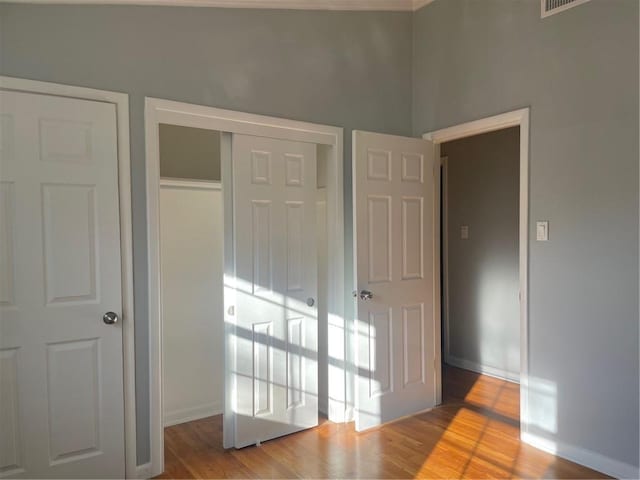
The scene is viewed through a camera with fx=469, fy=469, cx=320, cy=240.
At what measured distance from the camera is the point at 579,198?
2.62 m

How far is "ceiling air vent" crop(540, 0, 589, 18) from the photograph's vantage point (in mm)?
2636

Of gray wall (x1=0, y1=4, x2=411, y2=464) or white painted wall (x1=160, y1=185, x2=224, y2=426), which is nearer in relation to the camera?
gray wall (x1=0, y1=4, x2=411, y2=464)

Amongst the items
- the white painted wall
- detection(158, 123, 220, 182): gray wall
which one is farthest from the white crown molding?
the white painted wall

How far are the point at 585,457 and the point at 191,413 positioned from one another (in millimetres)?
2493

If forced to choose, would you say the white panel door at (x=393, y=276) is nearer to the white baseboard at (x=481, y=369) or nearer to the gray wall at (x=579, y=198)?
the gray wall at (x=579, y=198)

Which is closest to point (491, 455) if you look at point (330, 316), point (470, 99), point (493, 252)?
point (330, 316)

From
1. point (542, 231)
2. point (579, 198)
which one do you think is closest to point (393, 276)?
point (542, 231)

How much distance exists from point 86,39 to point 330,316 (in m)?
2.20

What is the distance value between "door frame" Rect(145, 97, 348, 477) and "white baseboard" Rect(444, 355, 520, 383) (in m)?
1.71

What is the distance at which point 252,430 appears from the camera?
2904 mm

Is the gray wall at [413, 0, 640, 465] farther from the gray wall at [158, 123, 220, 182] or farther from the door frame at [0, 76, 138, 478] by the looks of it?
the door frame at [0, 76, 138, 478]

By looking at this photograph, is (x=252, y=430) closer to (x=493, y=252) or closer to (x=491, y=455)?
(x=491, y=455)

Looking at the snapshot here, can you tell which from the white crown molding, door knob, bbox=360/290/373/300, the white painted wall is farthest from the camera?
the white painted wall

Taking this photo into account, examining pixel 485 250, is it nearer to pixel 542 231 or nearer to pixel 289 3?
pixel 542 231
